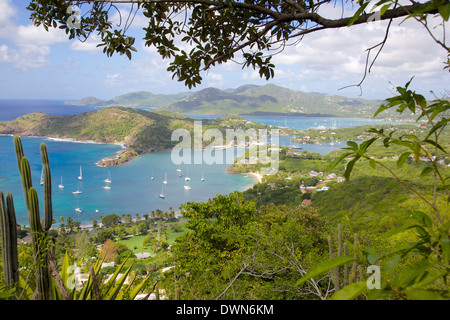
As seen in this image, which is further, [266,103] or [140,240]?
[266,103]

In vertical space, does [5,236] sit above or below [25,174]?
below

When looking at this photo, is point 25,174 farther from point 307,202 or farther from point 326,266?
point 307,202

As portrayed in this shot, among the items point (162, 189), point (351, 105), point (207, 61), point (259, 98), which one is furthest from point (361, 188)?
point (259, 98)

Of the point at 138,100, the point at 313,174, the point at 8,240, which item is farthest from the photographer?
the point at 138,100

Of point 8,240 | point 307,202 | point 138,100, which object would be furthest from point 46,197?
point 138,100

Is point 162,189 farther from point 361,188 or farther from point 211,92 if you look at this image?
point 211,92

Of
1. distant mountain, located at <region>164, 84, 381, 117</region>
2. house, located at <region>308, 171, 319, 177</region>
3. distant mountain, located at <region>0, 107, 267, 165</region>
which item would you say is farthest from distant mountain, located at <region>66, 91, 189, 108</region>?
house, located at <region>308, 171, 319, 177</region>

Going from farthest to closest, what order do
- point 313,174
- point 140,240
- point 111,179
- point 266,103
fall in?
point 266,103
point 111,179
point 313,174
point 140,240

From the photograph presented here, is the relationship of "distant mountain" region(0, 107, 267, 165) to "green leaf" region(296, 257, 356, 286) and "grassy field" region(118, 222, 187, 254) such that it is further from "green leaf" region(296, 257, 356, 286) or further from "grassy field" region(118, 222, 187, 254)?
"green leaf" region(296, 257, 356, 286)
